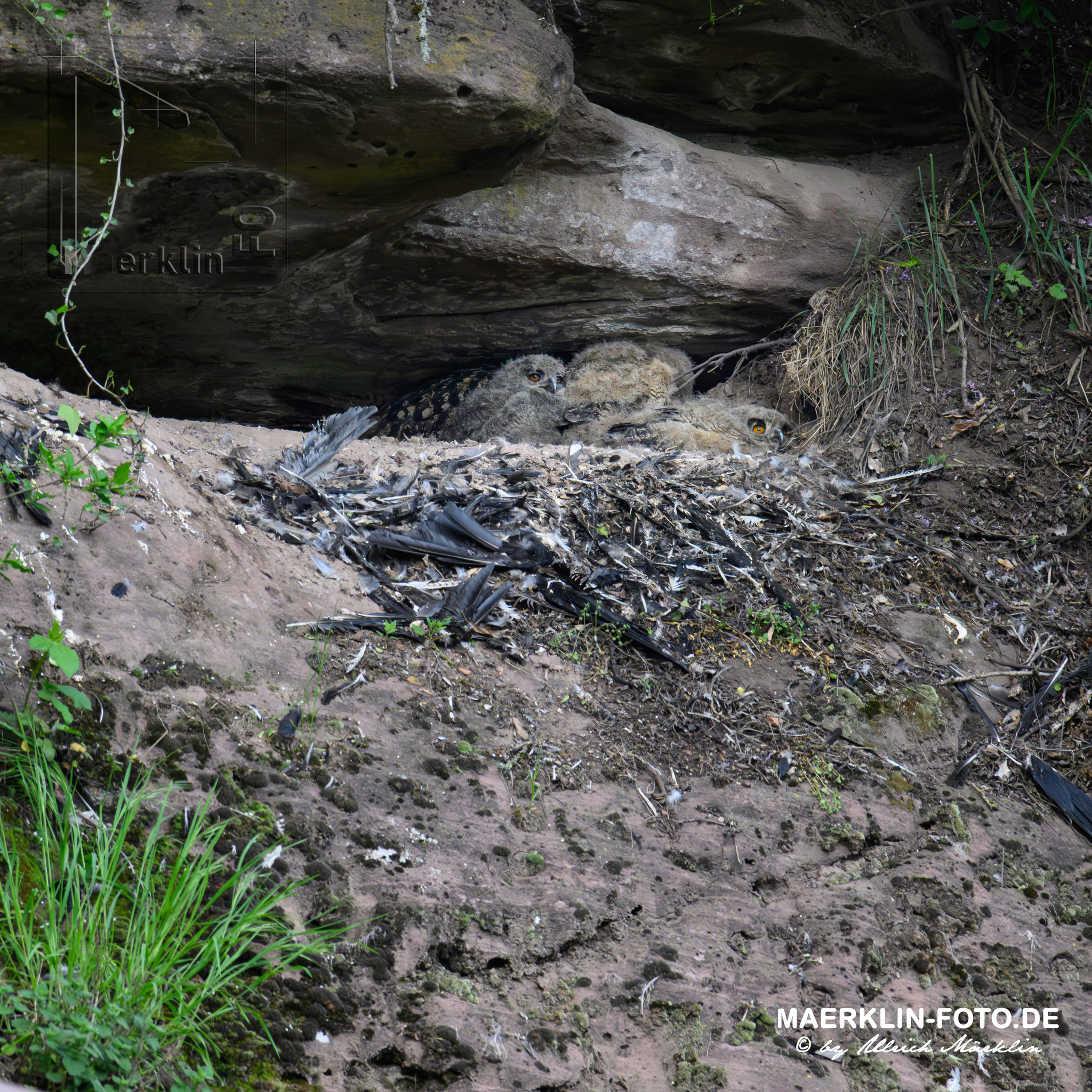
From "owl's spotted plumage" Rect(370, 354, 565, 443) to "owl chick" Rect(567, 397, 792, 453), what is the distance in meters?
0.27

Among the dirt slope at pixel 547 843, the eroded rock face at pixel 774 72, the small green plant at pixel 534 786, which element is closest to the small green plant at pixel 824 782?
the dirt slope at pixel 547 843

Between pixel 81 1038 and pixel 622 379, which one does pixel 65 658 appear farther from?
pixel 622 379

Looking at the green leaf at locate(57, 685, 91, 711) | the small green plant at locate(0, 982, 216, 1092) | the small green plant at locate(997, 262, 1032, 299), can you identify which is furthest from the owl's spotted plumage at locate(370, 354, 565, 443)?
the small green plant at locate(0, 982, 216, 1092)

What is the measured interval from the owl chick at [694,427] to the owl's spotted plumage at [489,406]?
0.27 metres

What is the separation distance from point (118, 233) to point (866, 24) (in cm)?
420

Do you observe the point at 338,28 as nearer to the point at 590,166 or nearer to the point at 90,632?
the point at 590,166

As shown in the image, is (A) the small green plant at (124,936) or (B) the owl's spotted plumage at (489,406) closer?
(A) the small green plant at (124,936)

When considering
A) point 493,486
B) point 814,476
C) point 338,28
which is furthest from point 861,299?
point 338,28

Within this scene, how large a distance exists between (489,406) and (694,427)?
133 centimetres

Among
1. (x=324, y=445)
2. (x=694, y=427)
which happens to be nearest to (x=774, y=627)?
(x=324, y=445)

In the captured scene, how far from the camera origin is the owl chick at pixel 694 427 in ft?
15.8

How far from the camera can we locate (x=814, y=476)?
4098mm

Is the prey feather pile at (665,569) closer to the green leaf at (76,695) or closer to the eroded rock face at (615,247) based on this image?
the green leaf at (76,695)

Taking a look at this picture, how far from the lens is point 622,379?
549cm
